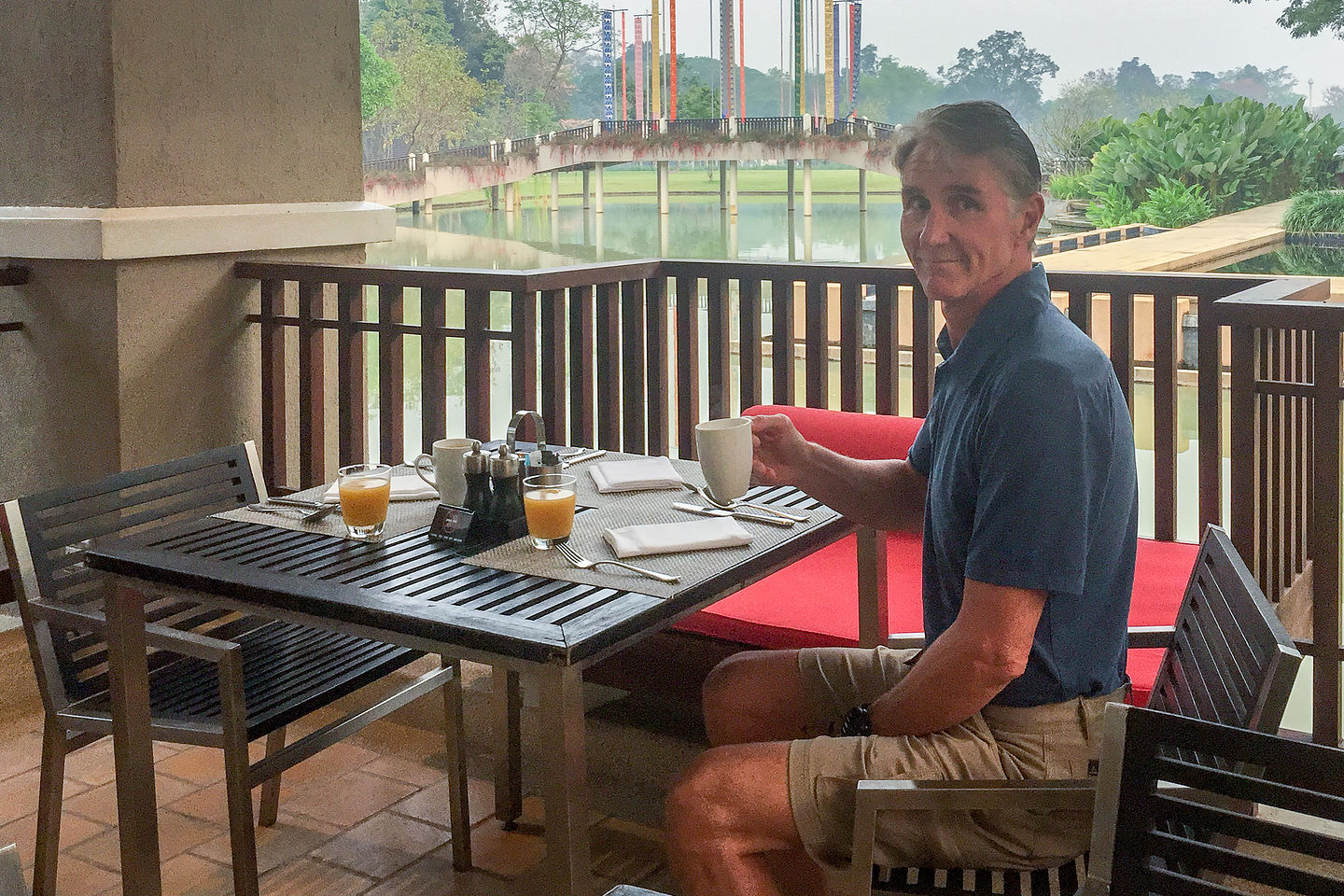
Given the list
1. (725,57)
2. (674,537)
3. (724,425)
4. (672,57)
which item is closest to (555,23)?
(672,57)

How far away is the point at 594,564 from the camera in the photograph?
1527 millimetres

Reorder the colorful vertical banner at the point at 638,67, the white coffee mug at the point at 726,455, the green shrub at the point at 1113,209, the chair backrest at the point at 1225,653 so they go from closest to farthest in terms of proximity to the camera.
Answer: the chair backrest at the point at 1225,653 → the white coffee mug at the point at 726,455 → the green shrub at the point at 1113,209 → the colorful vertical banner at the point at 638,67

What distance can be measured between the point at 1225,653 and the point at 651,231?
146 ft

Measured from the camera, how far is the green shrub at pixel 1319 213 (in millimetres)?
23141

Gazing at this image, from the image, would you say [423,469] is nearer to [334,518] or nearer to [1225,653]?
[334,518]

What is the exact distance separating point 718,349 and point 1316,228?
23.2 meters

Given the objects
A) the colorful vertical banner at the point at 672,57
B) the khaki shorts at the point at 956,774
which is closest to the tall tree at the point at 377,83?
the colorful vertical banner at the point at 672,57

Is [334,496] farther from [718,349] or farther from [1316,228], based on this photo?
[1316,228]

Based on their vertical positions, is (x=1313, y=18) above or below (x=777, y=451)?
above

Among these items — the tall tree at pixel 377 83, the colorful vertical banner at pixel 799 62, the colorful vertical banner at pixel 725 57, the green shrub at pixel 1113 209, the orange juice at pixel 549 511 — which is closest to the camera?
the orange juice at pixel 549 511

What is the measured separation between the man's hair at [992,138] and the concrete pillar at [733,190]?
32.1 m

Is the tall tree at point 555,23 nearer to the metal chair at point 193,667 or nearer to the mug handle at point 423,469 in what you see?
the metal chair at point 193,667

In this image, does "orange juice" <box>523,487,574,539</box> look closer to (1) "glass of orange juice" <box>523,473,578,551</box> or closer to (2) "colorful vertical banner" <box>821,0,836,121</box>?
(1) "glass of orange juice" <box>523,473,578,551</box>

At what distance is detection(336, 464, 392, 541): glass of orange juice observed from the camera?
1.64 m
